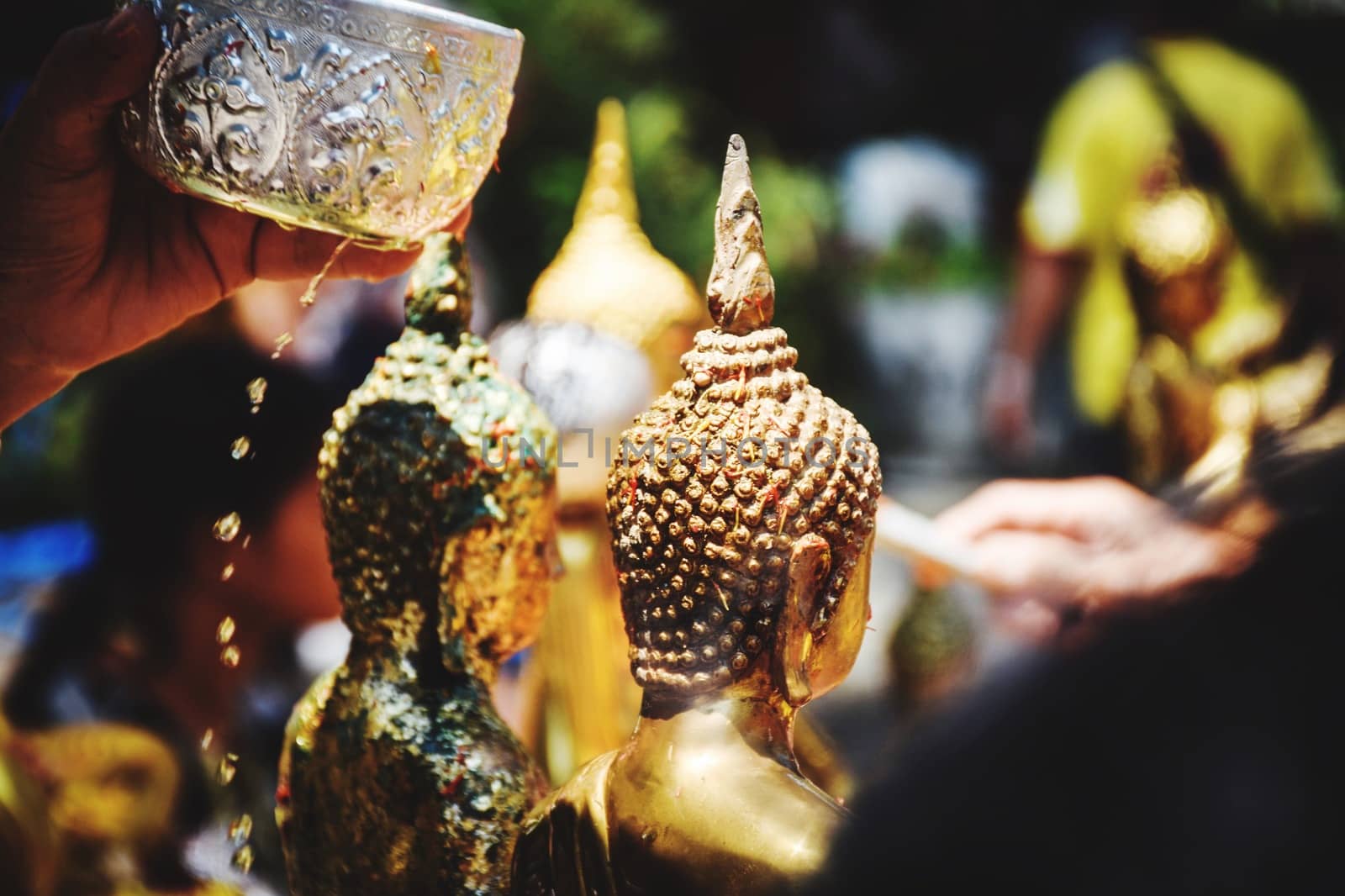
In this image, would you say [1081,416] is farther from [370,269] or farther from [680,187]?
[370,269]

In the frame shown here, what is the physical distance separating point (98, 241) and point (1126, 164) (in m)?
3.42

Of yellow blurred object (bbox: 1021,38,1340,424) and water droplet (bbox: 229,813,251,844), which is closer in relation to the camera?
water droplet (bbox: 229,813,251,844)

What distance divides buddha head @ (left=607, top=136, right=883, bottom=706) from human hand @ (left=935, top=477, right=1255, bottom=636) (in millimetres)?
171

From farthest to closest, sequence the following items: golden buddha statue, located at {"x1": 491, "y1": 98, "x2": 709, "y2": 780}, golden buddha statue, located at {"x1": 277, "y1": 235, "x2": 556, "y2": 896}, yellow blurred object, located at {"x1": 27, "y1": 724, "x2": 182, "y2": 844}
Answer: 1. golden buddha statue, located at {"x1": 491, "y1": 98, "x2": 709, "y2": 780}
2. yellow blurred object, located at {"x1": 27, "y1": 724, "x2": 182, "y2": 844}
3. golden buddha statue, located at {"x1": 277, "y1": 235, "x2": 556, "y2": 896}

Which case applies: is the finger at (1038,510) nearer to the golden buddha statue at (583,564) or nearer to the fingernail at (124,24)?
the golden buddha statue at (583,564)

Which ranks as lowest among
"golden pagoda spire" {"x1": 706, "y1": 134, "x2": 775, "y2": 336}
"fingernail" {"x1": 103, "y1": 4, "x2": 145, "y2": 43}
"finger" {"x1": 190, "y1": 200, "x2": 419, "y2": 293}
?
"finger" {"x1": 190, "y1": 200, "x2": 419, "y2": 293}

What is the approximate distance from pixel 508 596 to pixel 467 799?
226 millimetres

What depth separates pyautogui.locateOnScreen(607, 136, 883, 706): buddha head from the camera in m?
1.03

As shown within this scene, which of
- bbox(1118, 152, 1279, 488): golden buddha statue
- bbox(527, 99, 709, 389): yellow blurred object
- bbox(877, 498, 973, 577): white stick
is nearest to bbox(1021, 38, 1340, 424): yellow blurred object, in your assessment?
bbox(1118, 152, 1279, 488): golden buddha statue

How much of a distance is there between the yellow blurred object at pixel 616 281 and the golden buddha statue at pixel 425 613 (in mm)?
1144

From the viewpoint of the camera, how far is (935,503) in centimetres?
484

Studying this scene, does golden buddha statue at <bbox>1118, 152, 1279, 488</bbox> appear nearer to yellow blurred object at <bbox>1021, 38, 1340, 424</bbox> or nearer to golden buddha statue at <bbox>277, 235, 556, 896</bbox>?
yellow blurred object at <bbox>1021, 38, 1340, 424</bbox>

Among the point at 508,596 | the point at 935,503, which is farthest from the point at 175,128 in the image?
the point at 935,503

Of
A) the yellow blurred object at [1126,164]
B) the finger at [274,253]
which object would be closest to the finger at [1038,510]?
the finger at [274,253]
